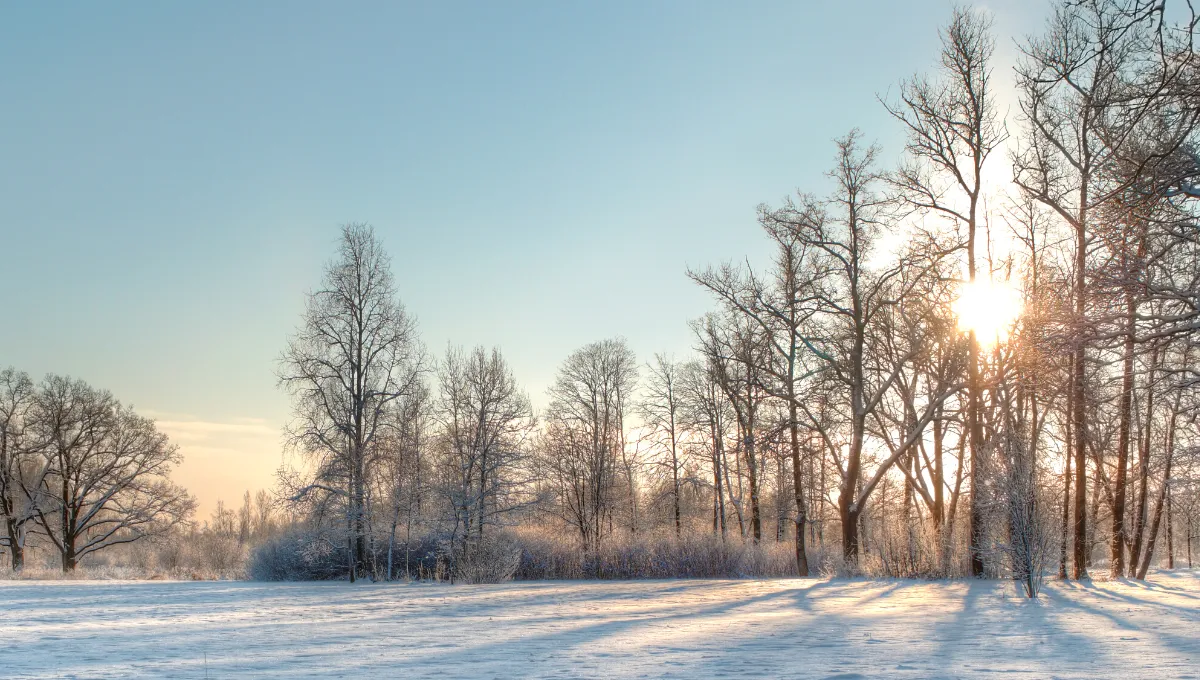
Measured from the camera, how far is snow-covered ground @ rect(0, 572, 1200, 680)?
7.64 metres

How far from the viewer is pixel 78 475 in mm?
42719

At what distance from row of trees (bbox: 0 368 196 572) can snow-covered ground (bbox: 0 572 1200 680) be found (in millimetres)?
27339

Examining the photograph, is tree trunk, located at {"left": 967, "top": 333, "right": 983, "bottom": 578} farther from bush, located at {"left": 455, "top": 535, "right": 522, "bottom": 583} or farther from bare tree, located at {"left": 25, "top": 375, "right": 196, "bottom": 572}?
bare tree, located at {"left": 25, "top": 375, "right": 196, "bottom": 572}

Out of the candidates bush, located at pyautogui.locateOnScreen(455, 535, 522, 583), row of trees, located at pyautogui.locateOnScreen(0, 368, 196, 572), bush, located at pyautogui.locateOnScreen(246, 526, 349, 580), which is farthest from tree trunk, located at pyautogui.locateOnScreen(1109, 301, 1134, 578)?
row of trees, located at pyautogui.locateOnScreen(0, 368, 196, 572)

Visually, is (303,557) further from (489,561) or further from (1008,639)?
(1008,639)

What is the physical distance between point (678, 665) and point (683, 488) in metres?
36.5

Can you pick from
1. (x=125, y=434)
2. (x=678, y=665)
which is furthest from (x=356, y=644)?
(x=125, y=434)

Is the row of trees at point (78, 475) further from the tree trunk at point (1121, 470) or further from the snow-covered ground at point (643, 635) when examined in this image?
the tree trunk at point (1121, 470)

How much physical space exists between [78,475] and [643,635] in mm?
42433

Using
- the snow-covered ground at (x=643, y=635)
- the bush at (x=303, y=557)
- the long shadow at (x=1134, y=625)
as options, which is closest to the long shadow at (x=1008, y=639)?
the snow-covered ground at (x=643, y=635)

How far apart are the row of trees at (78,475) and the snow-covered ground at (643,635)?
89.7 ft

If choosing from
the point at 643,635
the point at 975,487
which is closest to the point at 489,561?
the point at 975,487

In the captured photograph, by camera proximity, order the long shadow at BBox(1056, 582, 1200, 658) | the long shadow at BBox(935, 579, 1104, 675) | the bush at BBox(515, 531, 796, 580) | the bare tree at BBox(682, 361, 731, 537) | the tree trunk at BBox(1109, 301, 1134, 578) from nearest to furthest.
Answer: the long shadow at BBox(935, 579, 1104, 675)
the long shadow at BBox(1056, 582, 1200, 658)
the tree trunk at BBox(1109, 301, 1134, 578)
the bush at BBox(515, 531, 796, 580)
the bare tree at BBox(682, 361, 731, 537)

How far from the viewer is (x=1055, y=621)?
35.2 ft
